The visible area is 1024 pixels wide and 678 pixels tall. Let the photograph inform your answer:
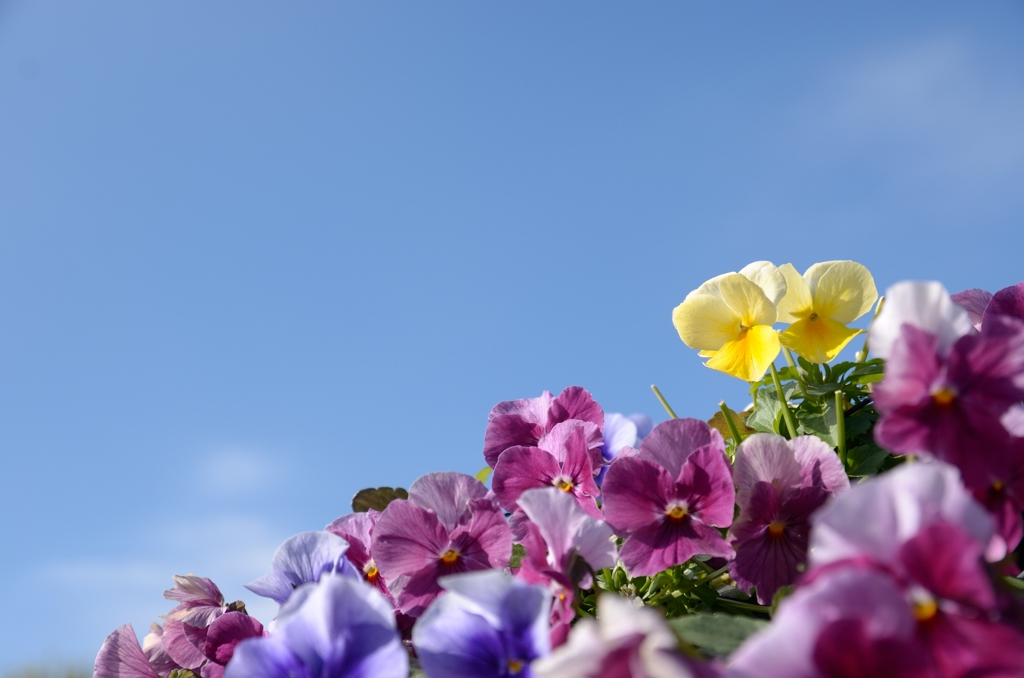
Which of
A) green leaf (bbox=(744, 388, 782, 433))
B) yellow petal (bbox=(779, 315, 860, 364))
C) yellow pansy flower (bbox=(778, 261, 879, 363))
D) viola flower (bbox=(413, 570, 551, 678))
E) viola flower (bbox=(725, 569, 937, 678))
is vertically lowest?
viola flower (bbox=(725, 569, 937, 678))

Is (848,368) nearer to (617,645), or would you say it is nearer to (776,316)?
(776,316)

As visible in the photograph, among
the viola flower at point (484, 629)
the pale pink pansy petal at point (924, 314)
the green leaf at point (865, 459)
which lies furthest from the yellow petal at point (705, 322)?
the viola flower at point (484, 629)

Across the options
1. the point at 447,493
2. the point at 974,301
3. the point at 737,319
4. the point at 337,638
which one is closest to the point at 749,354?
the point at 737,319

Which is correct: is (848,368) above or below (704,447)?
above

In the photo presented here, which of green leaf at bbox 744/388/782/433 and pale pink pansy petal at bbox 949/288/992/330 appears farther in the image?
green leaf at bbox 744/388/782/433

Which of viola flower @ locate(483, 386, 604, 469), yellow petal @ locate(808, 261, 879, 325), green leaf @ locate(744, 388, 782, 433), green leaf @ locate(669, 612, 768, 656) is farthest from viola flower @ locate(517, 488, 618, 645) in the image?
yellow petal @ locate(808, 261, 879, 325)

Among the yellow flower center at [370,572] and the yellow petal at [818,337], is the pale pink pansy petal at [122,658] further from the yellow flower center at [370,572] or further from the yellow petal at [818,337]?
the yellow petal at [818,337]

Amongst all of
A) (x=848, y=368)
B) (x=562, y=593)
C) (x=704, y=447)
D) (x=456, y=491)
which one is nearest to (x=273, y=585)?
(x=456, y=491)

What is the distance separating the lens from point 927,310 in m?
0.61

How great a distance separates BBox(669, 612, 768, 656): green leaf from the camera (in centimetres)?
57

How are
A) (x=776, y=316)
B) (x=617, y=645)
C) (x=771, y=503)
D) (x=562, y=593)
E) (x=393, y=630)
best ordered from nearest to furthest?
(x=617, y=645) < (x=393, y=630) < (x=562, y=593) < (x=771, y=503) < (x=776, y=316)

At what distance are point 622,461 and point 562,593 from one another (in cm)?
16

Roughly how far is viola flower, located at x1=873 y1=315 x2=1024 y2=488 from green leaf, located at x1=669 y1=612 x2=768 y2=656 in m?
0.16

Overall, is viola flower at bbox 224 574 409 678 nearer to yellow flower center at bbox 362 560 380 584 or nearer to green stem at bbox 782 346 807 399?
yellow flower center at bbox 362 560 380 584
